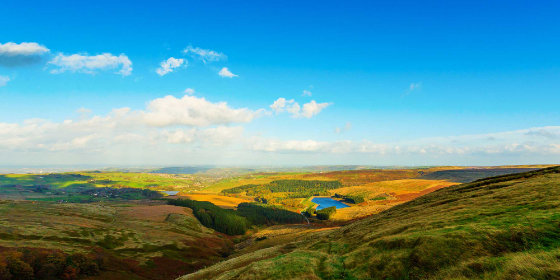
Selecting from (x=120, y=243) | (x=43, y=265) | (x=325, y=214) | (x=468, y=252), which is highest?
(x=468, y=252)

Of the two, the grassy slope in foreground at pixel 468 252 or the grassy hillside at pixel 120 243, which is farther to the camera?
the grassy hillside at pixel 120 243

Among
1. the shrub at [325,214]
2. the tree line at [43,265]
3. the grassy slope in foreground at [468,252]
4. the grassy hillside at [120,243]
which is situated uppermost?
the grassy slope in foreground at [468,252]

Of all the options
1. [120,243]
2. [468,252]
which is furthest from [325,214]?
[468,252]

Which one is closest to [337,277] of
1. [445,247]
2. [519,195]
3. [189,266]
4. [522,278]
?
[445,247]

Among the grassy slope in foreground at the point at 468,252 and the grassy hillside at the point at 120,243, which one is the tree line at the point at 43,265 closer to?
the grassy hillside at the point at 120,243

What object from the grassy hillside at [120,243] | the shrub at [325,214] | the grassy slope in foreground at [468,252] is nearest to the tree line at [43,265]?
the grassy hillside at [120,243]

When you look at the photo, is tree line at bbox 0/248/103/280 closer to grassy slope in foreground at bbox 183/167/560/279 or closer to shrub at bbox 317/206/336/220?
grassy slope in foreground at bbox 183/167/560/279

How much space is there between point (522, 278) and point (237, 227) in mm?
169527

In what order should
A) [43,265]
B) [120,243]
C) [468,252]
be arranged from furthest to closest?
[120,243] → [43,265] → [468,252]

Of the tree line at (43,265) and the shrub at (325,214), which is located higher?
the tree line at (43,265)

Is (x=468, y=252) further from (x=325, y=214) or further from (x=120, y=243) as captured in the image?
(x=325, y=214)

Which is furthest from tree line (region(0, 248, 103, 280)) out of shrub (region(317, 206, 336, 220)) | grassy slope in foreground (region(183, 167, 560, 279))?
shrub (region(317, 206, 336, 220))

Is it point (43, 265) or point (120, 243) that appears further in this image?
point (120, 243)

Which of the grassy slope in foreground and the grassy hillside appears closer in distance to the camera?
the grassy slope in foreground
